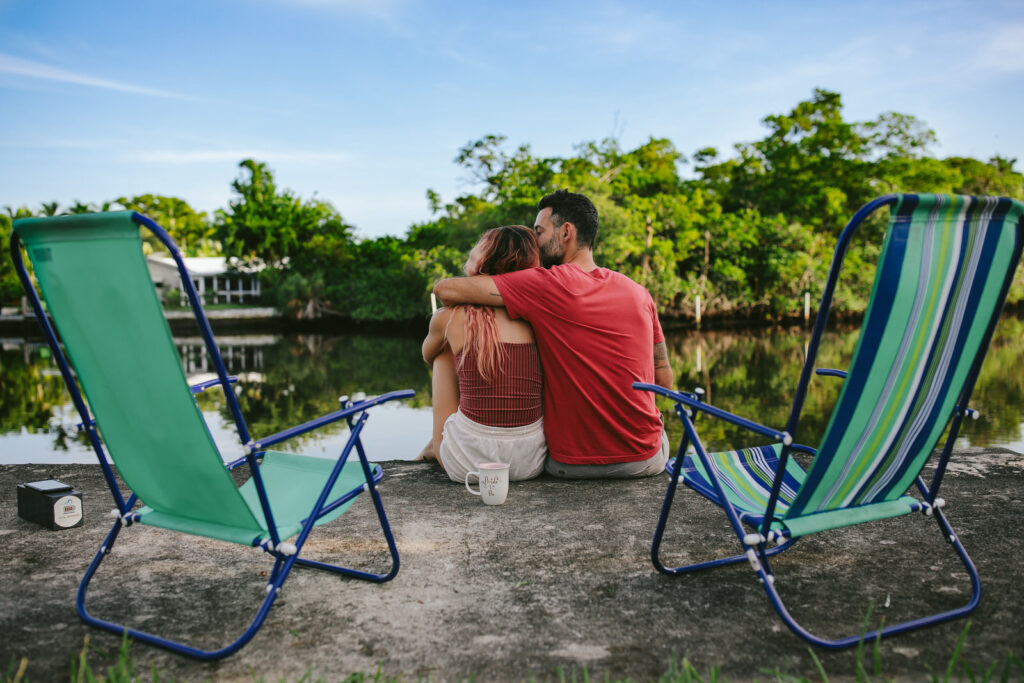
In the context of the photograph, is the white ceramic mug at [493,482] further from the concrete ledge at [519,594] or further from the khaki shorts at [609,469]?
the khaki shorts at [609,469]

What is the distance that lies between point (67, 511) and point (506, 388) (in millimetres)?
1666

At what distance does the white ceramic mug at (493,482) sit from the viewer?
2.83 m

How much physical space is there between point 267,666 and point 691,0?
2974 centimetres

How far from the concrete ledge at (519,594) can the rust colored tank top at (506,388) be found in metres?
0.36

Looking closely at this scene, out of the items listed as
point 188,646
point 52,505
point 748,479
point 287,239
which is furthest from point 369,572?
point 287,239

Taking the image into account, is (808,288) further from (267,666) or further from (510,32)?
(267,666)

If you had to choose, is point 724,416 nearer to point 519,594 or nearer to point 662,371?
point 519,594

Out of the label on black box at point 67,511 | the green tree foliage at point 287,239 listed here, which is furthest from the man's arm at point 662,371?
the green tree foliage at point 287,239

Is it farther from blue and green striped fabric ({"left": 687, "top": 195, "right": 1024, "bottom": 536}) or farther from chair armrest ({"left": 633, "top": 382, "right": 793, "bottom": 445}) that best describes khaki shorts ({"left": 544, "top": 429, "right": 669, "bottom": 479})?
blue and green striped fabric ({"left": 687, "top": 195, "right": 1024, "bottom": 536})

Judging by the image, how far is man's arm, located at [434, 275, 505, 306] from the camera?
9.70 ft

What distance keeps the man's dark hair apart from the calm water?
18.8 feet

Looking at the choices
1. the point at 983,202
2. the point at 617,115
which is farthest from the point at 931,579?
the point at 617,115

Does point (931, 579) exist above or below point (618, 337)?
below

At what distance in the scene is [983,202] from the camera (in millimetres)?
1597
